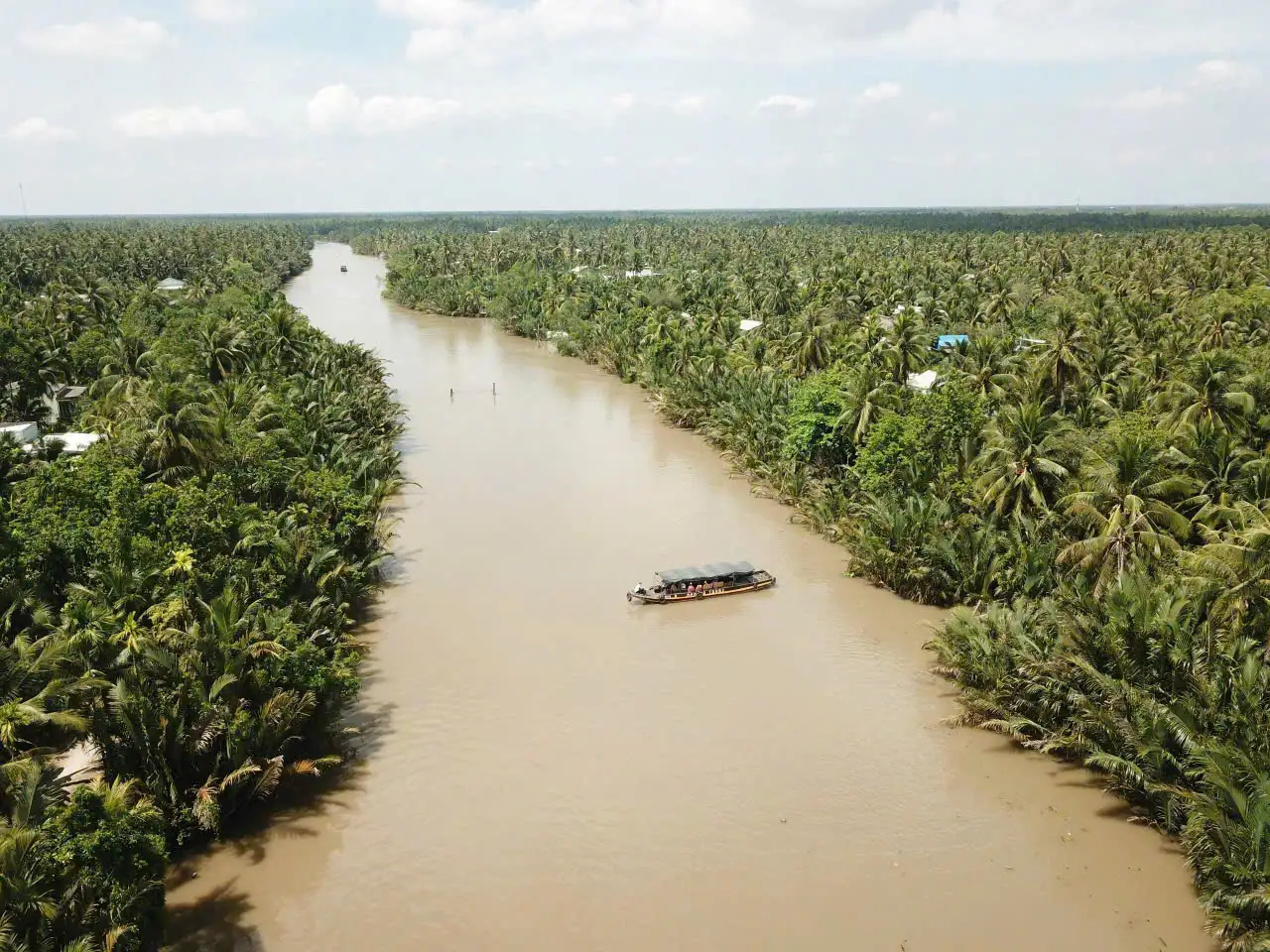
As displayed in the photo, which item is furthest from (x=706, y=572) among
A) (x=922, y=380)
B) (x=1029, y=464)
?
(x=922, y=380)

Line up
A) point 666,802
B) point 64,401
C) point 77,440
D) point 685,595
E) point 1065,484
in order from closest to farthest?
point 666,802 → point 1065,484 → point 685,595 → point 77,440 → point 64,401

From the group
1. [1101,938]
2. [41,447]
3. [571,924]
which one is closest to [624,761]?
[571,924]

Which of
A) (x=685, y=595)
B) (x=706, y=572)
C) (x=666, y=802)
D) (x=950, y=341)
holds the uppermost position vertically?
(x=950, y=341)

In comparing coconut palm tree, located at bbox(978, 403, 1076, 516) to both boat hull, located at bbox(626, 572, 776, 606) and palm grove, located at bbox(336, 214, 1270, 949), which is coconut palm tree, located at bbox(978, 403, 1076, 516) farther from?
boat hull, located at bbox(626, 572, 776, 606)

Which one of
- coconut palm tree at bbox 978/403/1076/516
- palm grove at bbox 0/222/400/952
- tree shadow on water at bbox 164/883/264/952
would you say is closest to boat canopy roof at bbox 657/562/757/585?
coconut palm tree at bbox 978/403/1076/516

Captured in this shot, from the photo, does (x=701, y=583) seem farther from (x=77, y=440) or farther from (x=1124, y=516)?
(x=77, y=440)

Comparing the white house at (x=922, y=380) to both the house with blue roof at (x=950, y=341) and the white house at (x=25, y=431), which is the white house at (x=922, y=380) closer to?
the house with blue roof at (x=950, y=341)
